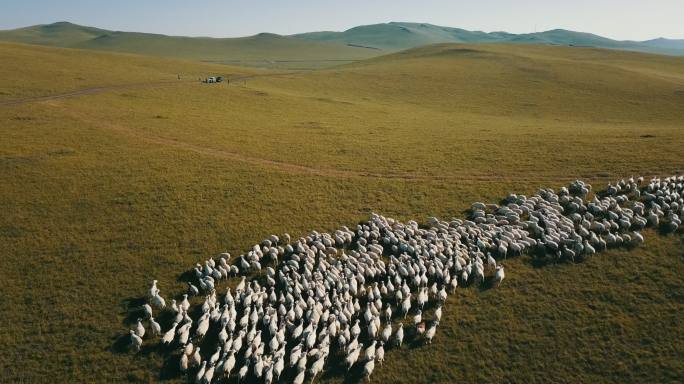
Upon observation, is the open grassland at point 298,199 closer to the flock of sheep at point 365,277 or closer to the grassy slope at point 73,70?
the grassy slope at point 73,70

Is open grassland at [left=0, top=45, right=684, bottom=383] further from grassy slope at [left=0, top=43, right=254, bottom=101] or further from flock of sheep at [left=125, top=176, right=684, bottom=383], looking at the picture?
flock of sheep at [left=125, top=176, right=684, bottom=383]

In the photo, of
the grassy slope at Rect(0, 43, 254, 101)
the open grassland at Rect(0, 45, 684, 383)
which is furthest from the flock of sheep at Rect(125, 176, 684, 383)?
the grassy slope at Rect(0, 43, 254, 101)

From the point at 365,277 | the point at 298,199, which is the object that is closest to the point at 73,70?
the point at 298,199

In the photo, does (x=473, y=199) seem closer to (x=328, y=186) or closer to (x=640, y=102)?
(x=328, y=186)

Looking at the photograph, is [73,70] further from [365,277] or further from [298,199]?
[365,277]

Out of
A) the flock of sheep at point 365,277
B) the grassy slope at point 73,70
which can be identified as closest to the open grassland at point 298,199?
the grassy slope at point 73,70

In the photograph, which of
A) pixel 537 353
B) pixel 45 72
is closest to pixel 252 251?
pixel 537 353
